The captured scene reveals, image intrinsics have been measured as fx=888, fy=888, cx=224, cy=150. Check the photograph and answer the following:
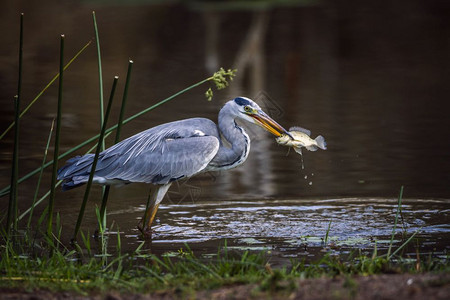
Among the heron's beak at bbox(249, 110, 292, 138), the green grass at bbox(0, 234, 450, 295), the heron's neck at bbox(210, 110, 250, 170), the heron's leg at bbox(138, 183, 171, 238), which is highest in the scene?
the heron's beak at bbox(249, 110, 292, 138)

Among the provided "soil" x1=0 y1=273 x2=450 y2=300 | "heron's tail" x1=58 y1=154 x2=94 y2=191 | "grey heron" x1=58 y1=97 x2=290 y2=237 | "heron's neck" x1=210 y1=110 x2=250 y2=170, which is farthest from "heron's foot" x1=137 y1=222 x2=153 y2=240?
"soil" x1=0 y1=273 x2=450 y2=300

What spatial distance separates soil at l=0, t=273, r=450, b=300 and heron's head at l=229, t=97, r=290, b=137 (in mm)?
2948

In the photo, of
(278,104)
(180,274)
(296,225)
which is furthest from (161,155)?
(278,104)

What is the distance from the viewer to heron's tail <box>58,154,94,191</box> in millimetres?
7242

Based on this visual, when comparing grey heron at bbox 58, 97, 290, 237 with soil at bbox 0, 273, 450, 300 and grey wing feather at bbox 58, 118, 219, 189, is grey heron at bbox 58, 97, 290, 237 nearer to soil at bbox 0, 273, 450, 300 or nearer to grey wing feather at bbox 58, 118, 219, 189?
grey wing feather at bbox 58, 118, 219, 189

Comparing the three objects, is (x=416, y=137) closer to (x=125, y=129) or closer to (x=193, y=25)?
(x=125, y=129)

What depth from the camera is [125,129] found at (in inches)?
484

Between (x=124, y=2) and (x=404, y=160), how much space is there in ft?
67.3

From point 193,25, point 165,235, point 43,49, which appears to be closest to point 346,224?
point 165,235

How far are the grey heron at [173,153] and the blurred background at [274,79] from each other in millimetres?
889

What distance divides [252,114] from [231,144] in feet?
1.11

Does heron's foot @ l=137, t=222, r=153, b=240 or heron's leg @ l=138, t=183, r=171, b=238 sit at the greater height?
heron's leg @ l=138, t=183, r=171, b=238

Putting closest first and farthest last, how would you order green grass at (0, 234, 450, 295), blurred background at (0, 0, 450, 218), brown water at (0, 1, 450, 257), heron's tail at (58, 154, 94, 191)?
1. green grass at (0, 234, 450, 295)
2. heron's tail at (58, 154, 94, 191)
3. brown water at (0, 1, 450, 257)
4. blurred background at (0, 0, 450, 218)

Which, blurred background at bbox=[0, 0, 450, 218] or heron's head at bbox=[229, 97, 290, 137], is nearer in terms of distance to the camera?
heron's head at bbox=[229, 97, 290, 137]
